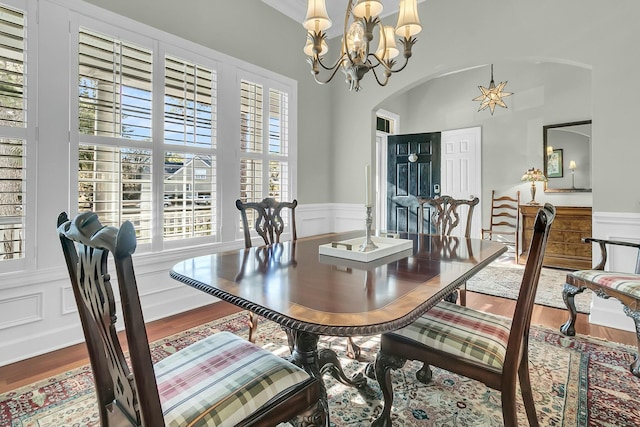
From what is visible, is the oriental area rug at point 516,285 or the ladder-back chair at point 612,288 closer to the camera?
the ladder-back chair at point 612,288

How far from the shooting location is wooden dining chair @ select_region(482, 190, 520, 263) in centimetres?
550

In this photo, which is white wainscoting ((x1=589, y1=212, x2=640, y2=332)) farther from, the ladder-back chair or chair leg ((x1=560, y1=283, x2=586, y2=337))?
A: chair leg ((x1=560, y1=283, x2=586, y2=337))

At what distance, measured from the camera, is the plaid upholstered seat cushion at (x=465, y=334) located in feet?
4.09

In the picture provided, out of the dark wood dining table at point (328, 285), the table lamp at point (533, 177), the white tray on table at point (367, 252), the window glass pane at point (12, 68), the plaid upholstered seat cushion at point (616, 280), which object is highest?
the window glass pane at point (12, 68)

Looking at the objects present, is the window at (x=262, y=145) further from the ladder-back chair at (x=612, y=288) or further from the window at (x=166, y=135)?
the ladder-back chair at (x=612, y=288)

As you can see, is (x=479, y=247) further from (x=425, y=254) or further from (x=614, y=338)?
(x=614, y=338)

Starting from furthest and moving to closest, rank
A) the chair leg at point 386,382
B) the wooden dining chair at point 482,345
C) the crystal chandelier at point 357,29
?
the crystal chandelier at point 357,29 < the chair leg at point 386,382 < the wooden dining chair at point 482,345

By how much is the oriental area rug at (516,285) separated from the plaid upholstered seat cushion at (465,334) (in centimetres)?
223

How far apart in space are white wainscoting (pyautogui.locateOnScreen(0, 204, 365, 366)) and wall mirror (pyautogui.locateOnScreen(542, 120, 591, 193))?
5495mm

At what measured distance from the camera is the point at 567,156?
199 inches

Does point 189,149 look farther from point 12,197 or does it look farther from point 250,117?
point 12,197

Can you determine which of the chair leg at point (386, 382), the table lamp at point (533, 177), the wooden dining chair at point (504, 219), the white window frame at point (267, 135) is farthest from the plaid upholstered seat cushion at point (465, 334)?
the wooden dining chair at point (504, 219)

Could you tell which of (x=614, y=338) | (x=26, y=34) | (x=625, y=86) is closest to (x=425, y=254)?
(x=614, y=338)

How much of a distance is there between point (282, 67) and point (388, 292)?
11.1ft
